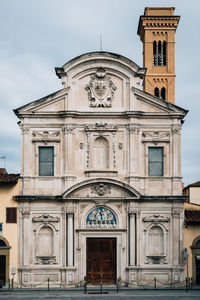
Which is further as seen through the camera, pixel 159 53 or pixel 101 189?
pixel 159 53

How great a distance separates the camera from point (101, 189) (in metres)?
38.1

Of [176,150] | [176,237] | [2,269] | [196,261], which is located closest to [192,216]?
[176,237]

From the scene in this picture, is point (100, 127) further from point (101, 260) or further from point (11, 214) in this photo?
point (101, 260)

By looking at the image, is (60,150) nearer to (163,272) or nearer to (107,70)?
(107,70)

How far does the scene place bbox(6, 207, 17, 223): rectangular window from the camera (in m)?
38.1

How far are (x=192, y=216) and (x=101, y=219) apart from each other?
631 centimetres

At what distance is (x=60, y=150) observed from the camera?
127ft

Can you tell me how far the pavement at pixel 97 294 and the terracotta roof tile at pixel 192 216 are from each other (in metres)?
4.65

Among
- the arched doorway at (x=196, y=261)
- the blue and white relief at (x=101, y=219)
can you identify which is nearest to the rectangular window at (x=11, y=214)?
the blue and white relief at (x=101, y=219)

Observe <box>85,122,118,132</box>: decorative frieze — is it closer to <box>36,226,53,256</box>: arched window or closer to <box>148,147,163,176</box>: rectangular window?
<box>148,147,163,176</box>: rectangular window

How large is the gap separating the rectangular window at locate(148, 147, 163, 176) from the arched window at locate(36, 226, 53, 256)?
7.97 meters

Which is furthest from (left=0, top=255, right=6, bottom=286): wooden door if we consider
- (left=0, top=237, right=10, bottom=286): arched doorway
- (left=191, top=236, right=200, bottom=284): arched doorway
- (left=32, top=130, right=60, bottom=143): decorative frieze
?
(left=191, top=236, right=200, bottom=284): arched doorway

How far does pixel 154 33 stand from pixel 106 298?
47203 mm

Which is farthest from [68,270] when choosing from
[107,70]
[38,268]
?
[107,70]
